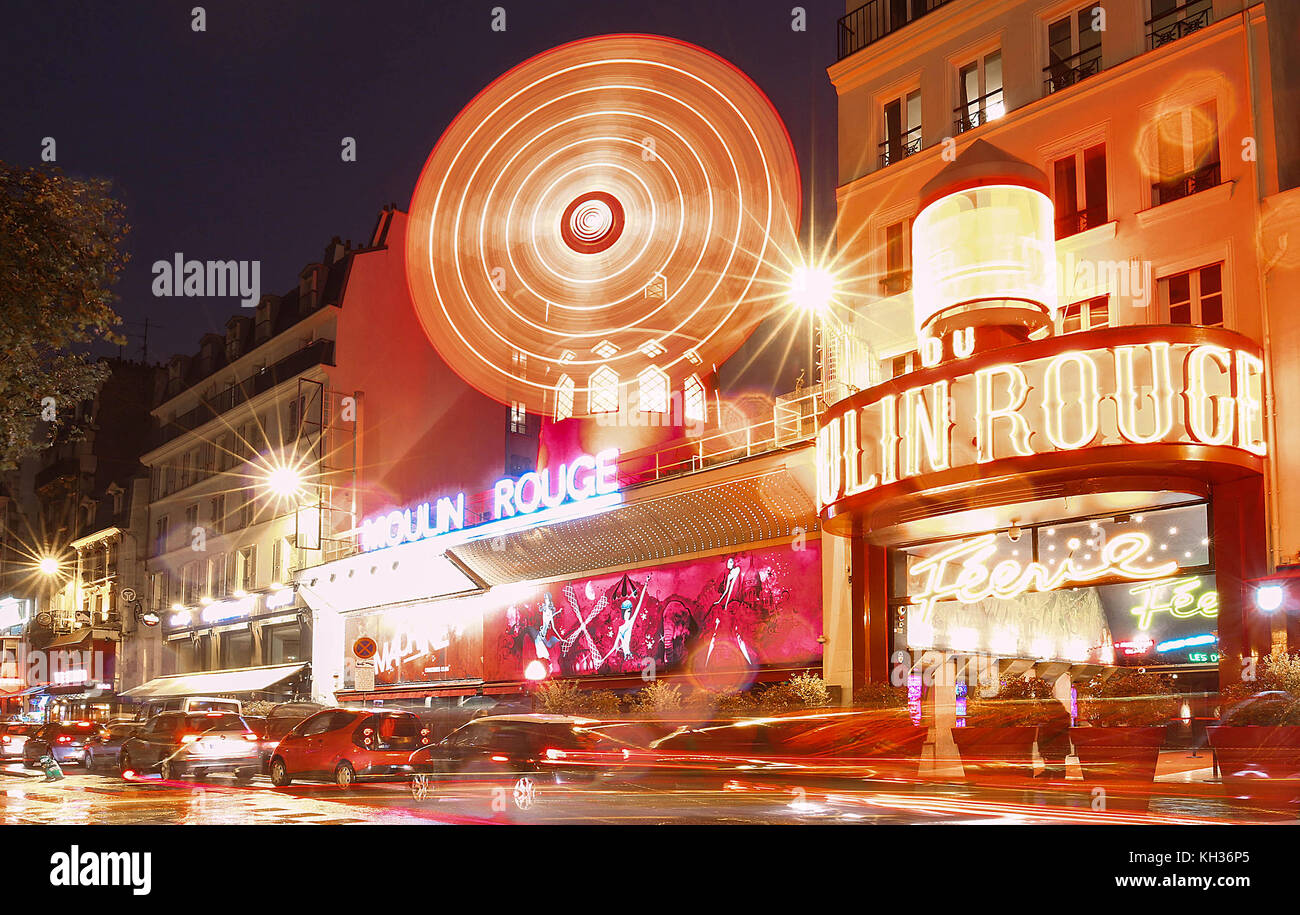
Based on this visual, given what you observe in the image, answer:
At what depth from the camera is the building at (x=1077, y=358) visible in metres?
17.5

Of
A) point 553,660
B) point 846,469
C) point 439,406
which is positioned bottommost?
point 553,660

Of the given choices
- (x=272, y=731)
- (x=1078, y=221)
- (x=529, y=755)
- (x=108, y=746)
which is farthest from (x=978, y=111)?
(x=108, y=746)

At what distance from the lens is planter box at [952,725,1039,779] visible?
51.2 ft

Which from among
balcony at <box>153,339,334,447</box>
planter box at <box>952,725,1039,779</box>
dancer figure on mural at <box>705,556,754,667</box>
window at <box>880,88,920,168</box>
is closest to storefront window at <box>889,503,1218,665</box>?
planter box at <box>952,725,1039,779</box>

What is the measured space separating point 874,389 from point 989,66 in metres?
7.82

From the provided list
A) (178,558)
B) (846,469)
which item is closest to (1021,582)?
(846,469)

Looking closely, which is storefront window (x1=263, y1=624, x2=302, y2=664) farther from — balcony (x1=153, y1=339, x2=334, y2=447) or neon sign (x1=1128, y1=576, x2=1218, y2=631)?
neon sign (x1=1128, y1=576, x2=1218, y2=631)

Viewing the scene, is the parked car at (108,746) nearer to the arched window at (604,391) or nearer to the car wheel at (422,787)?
the car wheel at (422,787)

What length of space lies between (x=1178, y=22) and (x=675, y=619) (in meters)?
16.0

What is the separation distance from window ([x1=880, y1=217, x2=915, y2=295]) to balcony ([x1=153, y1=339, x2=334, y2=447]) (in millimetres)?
26252

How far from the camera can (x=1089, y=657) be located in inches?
790

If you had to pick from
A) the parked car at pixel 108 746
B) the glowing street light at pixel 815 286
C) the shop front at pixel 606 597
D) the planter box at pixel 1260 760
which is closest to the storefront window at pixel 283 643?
the shop front at pixel 606 597
